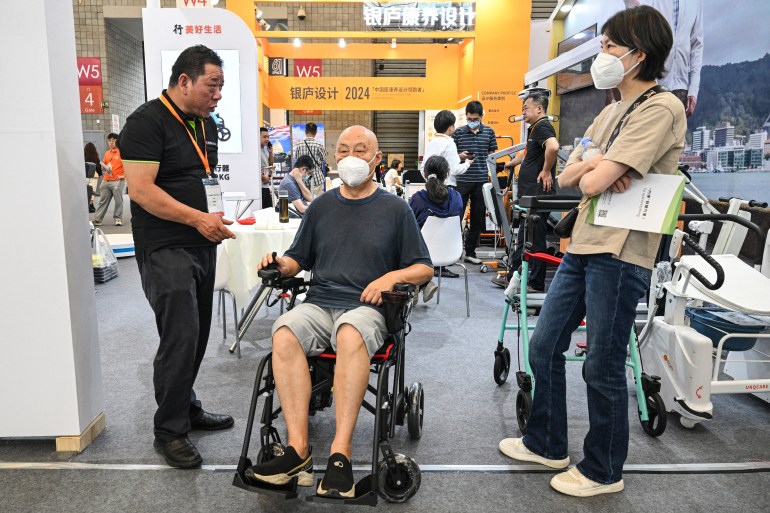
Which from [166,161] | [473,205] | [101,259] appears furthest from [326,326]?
[473,205]


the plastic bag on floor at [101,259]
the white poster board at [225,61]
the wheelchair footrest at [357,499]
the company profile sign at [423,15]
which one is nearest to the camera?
the wheelchair footrest at [357,499]

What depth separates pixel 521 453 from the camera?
2.16m

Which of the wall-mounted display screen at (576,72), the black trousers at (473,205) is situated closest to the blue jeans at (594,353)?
the black trousers at (473,205)

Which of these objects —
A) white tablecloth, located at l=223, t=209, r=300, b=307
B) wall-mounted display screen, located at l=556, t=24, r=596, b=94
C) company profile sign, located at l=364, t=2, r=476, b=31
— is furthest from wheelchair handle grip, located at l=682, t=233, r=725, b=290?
company profile sign, located at l=364, t=2, r=476, b=31

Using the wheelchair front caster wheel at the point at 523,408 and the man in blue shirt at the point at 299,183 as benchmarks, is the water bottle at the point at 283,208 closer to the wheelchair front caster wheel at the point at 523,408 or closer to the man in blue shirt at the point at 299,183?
the man in blue shirt at the point at 299,183

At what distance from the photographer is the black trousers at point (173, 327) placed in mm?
2096

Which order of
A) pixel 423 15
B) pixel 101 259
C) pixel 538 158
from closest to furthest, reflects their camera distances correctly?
pixel 538 158 → pixel 101 259 → pixel 423 15

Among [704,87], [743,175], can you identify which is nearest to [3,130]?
[743,175]

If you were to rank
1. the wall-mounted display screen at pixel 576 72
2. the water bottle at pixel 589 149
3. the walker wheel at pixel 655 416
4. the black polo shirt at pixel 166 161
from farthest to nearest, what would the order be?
1. the wall-mounted display screen at pixel 576 72
2. the walker wheel at pixel 655 416
3. the black polo shirt at pixel 166 161
4. the water bottle at pixel 589 149

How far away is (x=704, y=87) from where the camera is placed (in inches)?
162

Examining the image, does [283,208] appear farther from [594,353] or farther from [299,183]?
[594,353]

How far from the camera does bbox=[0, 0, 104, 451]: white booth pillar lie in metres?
2.01

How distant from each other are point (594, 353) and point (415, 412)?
79 centimetres

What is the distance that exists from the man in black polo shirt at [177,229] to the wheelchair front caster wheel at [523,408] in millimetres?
1303
